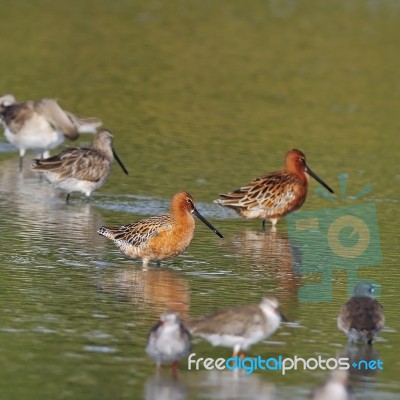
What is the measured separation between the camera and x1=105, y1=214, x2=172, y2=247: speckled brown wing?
14961mm

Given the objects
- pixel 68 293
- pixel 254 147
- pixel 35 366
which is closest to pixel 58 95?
pixel 254 147

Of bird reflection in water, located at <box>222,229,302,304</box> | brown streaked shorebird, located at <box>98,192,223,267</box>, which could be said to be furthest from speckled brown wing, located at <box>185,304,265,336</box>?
brown streaked shorebird, located at <box>98,192,223,267</box>

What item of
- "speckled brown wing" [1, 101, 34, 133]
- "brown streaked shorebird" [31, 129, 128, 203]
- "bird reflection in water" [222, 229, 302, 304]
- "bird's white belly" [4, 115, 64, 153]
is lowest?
"bird reflection in water" [222, 229, 302, 304]

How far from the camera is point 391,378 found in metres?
Result: 11.2

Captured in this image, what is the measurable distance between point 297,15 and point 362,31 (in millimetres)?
3006

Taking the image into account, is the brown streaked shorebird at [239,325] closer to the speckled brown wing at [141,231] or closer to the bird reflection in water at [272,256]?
the bird reflection in water at [272,256]

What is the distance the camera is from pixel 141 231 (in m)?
15.1

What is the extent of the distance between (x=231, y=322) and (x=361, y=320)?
4.88 feet

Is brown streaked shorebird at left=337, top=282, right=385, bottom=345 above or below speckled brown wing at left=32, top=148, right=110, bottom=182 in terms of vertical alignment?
below

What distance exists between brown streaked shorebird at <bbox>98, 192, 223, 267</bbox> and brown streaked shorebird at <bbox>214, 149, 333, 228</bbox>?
9.62ft

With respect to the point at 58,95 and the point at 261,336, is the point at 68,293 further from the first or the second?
the point at 58,95

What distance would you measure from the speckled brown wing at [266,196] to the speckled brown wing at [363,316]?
5898 millimetres

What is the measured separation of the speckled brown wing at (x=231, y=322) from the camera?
35.9 feet

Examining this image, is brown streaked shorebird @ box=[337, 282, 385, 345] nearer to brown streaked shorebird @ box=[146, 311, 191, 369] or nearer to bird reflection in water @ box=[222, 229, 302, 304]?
bird reflection in water @ box=[222, 229, 302, 304]
